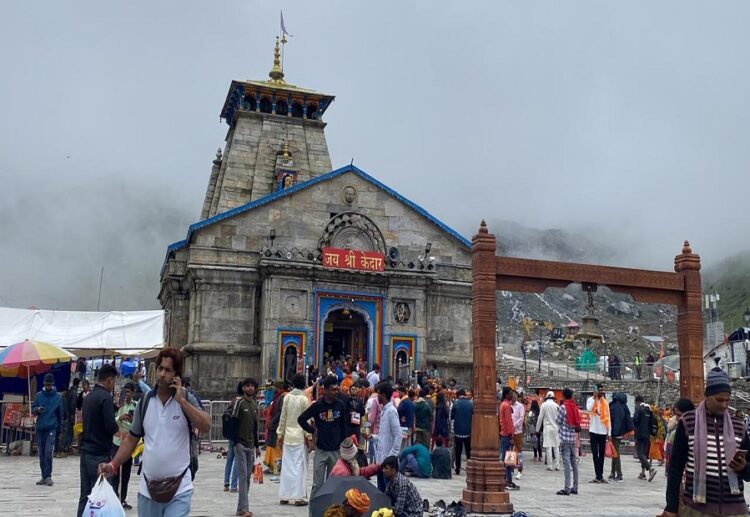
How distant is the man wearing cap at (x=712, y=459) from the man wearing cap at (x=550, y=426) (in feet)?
38.8

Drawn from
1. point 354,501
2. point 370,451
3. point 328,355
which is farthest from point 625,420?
point 328,355

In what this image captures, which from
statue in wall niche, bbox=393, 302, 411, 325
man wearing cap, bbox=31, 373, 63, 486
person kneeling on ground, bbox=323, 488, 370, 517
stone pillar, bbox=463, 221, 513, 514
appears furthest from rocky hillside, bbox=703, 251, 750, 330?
person kneeling on ground, bbox=323, 488, 370, 517

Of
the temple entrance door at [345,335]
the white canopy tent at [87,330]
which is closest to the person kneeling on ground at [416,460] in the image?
the white canopy tent at [87,330]

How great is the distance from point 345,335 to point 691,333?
2229 cm

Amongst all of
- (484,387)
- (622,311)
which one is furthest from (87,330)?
(622,311)

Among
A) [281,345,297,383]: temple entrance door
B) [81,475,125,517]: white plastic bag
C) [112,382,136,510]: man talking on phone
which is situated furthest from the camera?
[281,345,297,383]: temple entrance door

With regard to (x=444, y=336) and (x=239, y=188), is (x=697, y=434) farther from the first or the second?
(x=239, y=188)

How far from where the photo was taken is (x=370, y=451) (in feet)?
52.4

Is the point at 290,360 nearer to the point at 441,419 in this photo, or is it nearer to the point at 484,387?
the point at 441,419

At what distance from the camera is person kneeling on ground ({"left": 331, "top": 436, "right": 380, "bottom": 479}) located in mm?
9172

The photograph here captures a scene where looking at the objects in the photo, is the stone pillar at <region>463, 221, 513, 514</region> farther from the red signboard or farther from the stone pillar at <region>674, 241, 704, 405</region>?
the red signboard

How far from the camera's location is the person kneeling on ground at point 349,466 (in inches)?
361

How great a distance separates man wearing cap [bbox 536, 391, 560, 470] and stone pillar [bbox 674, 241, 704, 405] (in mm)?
5525

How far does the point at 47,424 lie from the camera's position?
1362 cm
